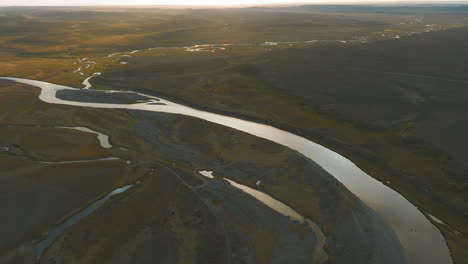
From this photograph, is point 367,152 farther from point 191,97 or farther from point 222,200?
point 191,97

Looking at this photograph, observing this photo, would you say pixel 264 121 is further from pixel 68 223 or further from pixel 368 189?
pixel 68 223

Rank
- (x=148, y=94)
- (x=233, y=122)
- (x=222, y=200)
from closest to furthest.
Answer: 1. (x=222, y=200)
2. (x=233, y=122)
3. (x=148, y=94)

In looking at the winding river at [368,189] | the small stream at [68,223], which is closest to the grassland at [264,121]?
the small stream at [68,223]

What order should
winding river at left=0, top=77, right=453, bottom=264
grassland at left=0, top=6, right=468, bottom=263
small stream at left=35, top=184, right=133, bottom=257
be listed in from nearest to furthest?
1. small stream at left=35, top=184, right=133, bottom=257
2. winding river at left=0, top=77, right=453, bottom=264
3. grassland at left=0, top=6, right=468, bottom=263

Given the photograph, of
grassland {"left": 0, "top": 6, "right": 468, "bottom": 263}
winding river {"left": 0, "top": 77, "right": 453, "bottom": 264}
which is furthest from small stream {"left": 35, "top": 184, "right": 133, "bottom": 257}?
winding river {"left": 0, "top": 77, "right": 453, "bottom": 264}

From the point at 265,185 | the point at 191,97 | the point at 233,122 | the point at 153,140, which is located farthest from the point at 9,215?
the point at 191,97

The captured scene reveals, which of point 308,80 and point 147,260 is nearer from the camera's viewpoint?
point 147,260

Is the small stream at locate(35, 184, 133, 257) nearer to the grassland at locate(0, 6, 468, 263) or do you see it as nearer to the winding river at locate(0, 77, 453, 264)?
the grassland at locate(0, 6, 468, 263)

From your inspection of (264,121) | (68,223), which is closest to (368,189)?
(264,121)

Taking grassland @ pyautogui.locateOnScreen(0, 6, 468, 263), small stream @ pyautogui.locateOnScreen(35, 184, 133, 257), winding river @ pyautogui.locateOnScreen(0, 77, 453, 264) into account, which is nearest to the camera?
small stream @ pyautogui.locateOnScreen(35, 184, 133, 257)
